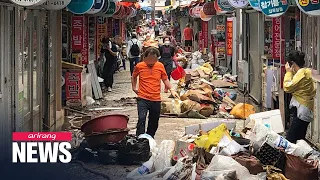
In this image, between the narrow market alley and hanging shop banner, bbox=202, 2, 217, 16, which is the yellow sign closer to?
the narrow market alley

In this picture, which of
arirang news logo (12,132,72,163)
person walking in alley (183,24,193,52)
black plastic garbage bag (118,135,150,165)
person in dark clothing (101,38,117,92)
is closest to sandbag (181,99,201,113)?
person in dark clothing (101,38,117,92)

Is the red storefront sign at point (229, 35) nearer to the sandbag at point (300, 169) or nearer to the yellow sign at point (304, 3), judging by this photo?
the yellow sign at point (304, 3)

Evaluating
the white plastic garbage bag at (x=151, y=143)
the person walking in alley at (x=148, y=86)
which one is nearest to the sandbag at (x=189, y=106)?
the person walking in alley at (x=148, y=86)

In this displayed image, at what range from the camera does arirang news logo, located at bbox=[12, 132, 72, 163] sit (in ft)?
24.9

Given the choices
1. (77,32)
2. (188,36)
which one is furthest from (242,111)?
(188,36)

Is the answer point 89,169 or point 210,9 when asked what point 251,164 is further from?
point 210,9

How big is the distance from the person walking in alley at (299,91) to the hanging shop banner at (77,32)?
22.7 feet

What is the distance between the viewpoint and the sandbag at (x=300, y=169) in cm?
703

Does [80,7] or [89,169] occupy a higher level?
[80,7]

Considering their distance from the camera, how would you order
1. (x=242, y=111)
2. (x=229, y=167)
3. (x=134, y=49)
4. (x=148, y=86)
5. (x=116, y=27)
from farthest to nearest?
(x=116, y=27)
(x=134, y=49)
(x=242, y=111)
(x=148, y=86)
(x=229, y=167)

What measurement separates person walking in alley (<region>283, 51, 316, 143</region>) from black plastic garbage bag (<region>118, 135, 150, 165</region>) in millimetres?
2195

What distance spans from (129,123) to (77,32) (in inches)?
111

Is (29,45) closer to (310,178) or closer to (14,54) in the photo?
(14,54)

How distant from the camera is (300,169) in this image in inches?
277
